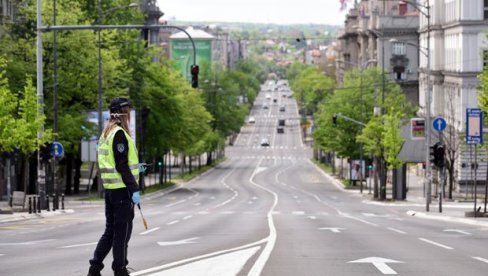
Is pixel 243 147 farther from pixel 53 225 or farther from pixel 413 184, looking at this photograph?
pixel 53 225

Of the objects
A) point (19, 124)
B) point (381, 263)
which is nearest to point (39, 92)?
point (19, 124)

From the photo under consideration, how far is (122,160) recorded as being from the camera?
13.1m

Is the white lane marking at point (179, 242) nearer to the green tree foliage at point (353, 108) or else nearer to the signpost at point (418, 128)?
the signpost at point (418, 128)

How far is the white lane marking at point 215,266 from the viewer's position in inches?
590

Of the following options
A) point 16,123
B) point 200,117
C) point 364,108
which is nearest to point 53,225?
point 16,123

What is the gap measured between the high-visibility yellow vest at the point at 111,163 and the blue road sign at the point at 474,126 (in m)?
29.7

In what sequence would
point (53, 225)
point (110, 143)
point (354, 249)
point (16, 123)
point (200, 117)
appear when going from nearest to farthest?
point (110, 143) → point (354, 249) → point (53, 225) → point (16, 123) → point (200, 117)

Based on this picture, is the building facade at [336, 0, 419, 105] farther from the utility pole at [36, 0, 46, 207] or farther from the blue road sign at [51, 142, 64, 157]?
the utility pole at [36, 0, 46, 207]

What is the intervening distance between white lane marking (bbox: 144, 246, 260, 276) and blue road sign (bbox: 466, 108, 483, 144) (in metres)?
24.7

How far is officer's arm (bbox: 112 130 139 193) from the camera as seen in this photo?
42.9 ft

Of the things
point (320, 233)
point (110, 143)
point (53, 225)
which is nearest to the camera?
point (110, 143)

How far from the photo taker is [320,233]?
2756 cm

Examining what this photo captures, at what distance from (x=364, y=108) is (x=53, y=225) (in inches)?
2744

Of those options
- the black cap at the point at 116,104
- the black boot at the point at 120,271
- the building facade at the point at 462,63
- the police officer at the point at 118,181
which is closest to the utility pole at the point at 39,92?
the black cap at the point at 116,104
